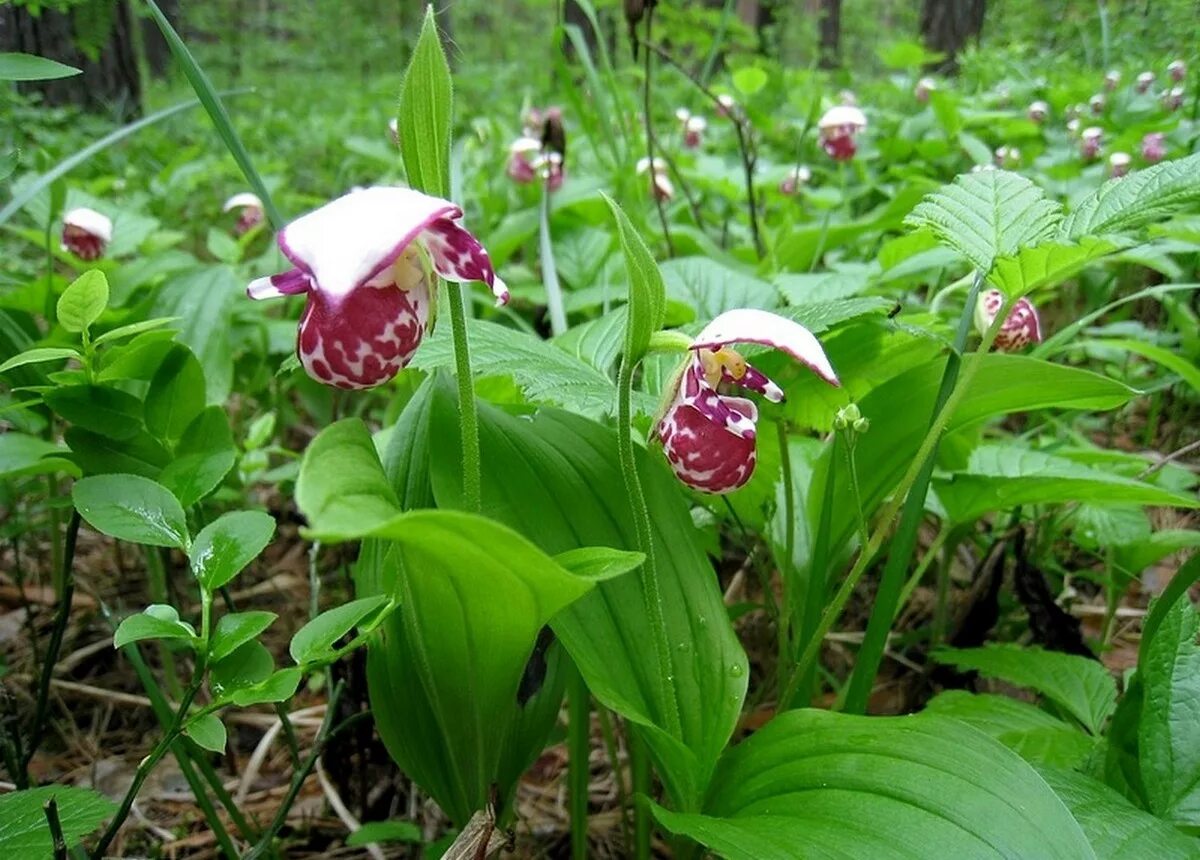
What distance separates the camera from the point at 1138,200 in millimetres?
765

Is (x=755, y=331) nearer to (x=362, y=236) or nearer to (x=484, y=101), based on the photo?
(x=362, y=236)

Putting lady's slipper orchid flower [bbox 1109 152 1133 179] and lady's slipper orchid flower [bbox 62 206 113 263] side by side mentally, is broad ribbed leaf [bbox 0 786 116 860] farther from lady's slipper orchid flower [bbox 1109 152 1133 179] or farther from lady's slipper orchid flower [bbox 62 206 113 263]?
lady's slipper orchid flower [bbox 1109 152 1133 179]

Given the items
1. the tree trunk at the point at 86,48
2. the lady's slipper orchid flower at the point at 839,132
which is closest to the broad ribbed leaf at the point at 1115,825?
the lady's slipper orchid flower at the point at 839,132

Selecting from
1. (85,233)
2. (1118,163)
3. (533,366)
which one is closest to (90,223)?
(85,233)

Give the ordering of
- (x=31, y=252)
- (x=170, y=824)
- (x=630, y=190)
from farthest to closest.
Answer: (x=31, y=252) → (x=630, y=190) → (x=170, y=824)

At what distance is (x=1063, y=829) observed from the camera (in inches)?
24.5

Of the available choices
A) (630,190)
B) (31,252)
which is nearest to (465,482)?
(630,190)

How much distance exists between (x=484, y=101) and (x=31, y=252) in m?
3.95

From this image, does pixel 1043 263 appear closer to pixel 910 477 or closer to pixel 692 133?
pixel 910 477

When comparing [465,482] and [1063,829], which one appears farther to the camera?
[465,482]

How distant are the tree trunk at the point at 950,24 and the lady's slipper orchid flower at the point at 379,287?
270 inches

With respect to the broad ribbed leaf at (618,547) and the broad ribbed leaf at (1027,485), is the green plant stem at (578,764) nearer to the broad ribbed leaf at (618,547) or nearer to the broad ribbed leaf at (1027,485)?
the broad ribbed leaf at (618,547)

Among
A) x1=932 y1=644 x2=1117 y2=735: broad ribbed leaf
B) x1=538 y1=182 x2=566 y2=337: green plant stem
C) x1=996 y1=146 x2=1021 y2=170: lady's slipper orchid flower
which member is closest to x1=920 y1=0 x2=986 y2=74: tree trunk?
x1=996 y1=146 x2=1021 y2=170: lady's slipper orchid flower

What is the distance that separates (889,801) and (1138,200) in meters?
0.56
